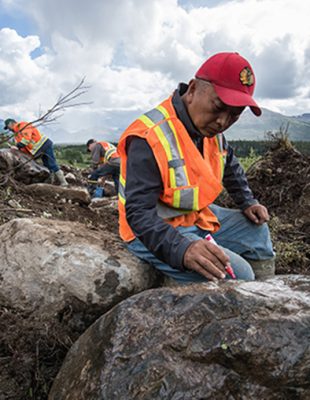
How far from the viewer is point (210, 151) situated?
2959 millimetres

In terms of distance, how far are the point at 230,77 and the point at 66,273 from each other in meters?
1.55

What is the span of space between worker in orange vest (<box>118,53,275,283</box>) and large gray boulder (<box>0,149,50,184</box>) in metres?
6.68

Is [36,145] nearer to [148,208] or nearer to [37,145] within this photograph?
[37,145]

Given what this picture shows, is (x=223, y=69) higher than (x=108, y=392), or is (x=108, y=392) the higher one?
(x=223, y=69)

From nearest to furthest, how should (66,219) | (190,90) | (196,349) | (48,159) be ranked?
(196,349) → (190,90) → (66,219) → (48,159)

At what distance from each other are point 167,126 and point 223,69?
48 centimetres

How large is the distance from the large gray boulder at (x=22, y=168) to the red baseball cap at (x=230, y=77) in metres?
6.97

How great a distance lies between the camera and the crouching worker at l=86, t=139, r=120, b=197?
995 centimetres

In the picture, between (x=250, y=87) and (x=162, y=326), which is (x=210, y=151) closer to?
(x=250, y=87)

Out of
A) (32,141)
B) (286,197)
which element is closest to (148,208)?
(286,197)

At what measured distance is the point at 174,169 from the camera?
8.36 ft

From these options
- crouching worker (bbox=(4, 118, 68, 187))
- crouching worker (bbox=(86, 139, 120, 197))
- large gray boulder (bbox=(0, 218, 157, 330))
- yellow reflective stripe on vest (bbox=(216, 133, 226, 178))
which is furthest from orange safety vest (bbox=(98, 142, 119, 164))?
large gray boulder (bbox=(0, 218, 157, 330))

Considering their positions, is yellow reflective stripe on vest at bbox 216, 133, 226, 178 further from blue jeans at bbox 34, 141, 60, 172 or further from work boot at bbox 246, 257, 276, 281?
blue jeans at bbox 34, 141, 60, 172

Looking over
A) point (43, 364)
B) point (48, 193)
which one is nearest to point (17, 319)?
point (43, 364)
